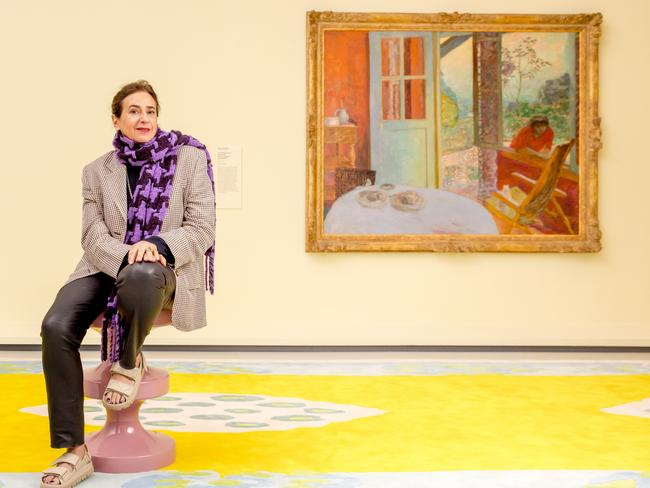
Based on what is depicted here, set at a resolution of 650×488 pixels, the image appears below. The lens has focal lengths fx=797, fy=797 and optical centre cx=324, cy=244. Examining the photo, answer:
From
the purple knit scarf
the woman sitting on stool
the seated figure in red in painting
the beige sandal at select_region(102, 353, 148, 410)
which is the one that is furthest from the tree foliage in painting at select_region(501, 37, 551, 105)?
the beige sandal at select_region(102, 353, 148, 410)

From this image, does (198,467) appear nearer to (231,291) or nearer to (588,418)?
(588,418)

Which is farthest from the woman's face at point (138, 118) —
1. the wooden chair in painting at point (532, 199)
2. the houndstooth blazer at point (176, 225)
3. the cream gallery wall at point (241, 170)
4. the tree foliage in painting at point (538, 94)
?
the tree foliage in painting at point (538, 94)

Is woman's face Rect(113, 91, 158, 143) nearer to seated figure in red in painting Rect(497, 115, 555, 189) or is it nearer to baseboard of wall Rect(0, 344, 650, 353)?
baseboard of wall Rect(0, 344, 650, 353)

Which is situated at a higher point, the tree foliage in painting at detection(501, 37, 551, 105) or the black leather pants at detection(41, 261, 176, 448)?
the tree foliage in painting at detection(501, 37, 551, 105)

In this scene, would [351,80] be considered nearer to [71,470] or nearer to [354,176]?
[354,176]

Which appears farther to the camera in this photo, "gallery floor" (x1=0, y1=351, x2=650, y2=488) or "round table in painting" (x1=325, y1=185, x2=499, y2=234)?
"round table in painting" (x1=325, y1=185, x2=499, y2=234)

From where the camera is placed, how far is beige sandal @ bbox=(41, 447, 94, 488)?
95.4 inches

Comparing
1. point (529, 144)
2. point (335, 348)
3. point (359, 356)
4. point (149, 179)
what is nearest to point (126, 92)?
point (149, 179)

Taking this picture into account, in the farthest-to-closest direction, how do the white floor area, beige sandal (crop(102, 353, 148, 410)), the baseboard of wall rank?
the baseboard of wall, the white floor area, beige sandal (crop(102, 353, 148, 410))

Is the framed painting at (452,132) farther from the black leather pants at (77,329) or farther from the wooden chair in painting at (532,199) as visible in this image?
the black leather pants at (77,329)

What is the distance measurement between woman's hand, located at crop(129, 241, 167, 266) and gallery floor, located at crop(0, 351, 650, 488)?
710 mm

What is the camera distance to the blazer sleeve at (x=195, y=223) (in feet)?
9.08

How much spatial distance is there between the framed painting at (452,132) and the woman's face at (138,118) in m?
2.79

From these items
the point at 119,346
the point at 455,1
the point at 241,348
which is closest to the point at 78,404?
the point at 119,346
